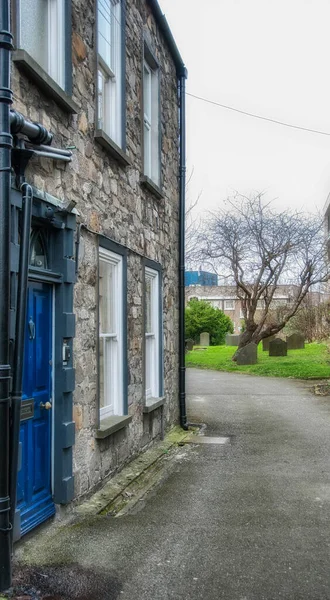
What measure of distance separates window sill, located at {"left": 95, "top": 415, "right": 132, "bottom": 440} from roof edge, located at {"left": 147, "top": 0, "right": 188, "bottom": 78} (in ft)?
19.6

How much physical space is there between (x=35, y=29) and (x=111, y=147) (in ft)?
4.99

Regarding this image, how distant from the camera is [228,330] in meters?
35.6

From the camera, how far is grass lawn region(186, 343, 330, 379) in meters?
19.2

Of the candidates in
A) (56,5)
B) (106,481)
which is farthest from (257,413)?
(56,5)

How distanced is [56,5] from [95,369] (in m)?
3.60

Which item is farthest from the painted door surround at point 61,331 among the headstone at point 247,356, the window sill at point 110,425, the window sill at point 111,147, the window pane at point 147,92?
the headstone at point 247,356

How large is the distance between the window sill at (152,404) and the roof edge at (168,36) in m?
5.82

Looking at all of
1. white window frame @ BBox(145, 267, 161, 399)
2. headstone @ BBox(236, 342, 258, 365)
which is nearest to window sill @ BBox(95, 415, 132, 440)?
white window frame @ BBox(145, 267, 161, 399)

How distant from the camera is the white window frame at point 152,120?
27.9 feet

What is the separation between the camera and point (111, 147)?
20.3 ft

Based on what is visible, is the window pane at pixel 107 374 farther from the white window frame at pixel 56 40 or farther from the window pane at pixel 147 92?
the window pane at pixel 147 92

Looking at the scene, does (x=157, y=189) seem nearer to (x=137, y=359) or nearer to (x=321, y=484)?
(x=137, y=359)

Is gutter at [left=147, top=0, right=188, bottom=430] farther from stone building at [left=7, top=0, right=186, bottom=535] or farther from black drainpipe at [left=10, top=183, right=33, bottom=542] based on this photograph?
black drainpipe at [left=10, top=183, right=33, bottom=542]

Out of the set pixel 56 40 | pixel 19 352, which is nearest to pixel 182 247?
pixel 56 40
